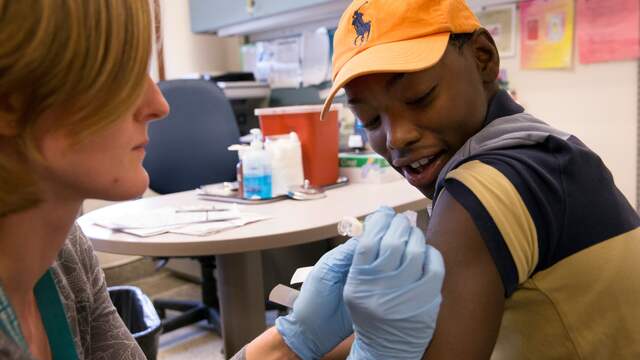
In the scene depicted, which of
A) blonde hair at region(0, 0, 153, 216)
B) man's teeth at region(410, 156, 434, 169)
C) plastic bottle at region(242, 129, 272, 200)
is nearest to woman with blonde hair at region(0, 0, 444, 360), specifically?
blonde hair at region(0, 0, 153, 216)

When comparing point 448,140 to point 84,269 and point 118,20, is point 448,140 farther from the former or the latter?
point 84,269

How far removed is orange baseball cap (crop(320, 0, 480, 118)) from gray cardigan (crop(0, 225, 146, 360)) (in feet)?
1.70

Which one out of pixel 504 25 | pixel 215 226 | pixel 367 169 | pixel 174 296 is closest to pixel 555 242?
pixel 215 226

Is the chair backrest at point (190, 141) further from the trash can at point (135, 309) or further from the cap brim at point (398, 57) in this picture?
the cap brim at point (398, 57)

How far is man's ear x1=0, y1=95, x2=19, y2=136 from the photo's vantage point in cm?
51

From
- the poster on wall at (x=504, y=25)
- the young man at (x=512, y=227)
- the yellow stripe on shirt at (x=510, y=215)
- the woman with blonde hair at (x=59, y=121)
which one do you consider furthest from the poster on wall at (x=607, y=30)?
the woman with blonde hair at (x=59, y=121)

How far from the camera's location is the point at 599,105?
7.06 ft

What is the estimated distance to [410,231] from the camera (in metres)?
0.68

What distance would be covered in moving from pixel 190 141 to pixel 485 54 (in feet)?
6.23

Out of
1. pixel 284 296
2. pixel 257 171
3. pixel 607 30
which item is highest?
pixel 607 30

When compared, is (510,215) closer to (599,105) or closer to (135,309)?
(135,309)

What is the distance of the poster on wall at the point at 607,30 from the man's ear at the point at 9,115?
85.9 inches

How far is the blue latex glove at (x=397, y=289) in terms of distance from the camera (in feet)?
2.08

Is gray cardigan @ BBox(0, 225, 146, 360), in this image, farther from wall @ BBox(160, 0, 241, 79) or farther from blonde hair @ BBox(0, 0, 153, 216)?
wall @ BBox(160, 0, 241, 79)
